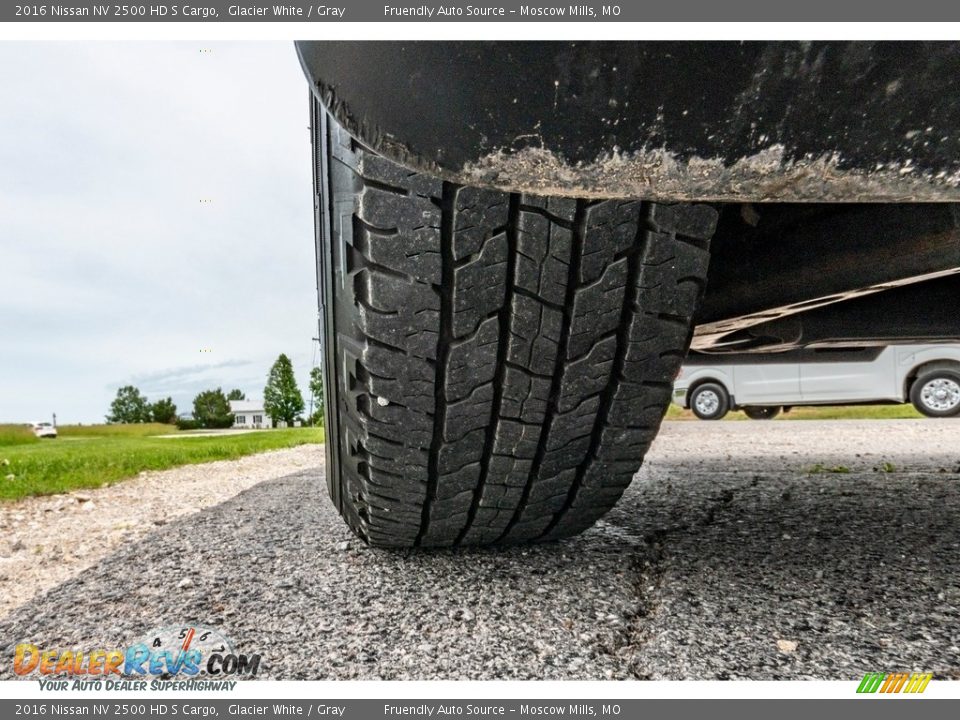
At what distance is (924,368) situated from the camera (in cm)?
594

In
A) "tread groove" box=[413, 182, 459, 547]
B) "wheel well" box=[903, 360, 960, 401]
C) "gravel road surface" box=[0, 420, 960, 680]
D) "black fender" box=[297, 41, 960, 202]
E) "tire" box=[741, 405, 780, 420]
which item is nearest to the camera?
"black fender" box=[297, 41, 960, 202]

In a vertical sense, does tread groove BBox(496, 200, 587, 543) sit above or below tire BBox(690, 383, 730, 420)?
above

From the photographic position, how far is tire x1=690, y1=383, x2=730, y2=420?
6.77 m

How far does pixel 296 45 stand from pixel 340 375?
→ 1.47 feet

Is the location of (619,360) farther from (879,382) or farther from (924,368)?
(924,368)

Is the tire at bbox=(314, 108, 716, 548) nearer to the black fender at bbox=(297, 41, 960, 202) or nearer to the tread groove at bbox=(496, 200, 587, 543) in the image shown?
the tread groove at bbox=(496, 200, 587, 543)

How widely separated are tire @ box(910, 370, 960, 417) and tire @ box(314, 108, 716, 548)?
20.6ft

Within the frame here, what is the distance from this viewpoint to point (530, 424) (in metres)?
0.88

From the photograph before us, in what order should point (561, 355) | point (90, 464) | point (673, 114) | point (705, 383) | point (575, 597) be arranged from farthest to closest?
point (705, 383), point (90, 464), point (575, 597), point (561, 355), point (673, 114)

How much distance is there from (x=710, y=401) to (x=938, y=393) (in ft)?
6.73

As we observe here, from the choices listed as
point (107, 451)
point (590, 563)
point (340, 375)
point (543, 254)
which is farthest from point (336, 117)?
point (107, 451)

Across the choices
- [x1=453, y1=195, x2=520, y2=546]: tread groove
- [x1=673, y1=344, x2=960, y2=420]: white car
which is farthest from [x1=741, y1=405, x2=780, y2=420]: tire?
[x1=453, y1=195, x2=520, y2=546]: tread groove

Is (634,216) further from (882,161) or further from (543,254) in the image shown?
(882,161)

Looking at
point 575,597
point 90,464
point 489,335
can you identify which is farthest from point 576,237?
point 90,464
